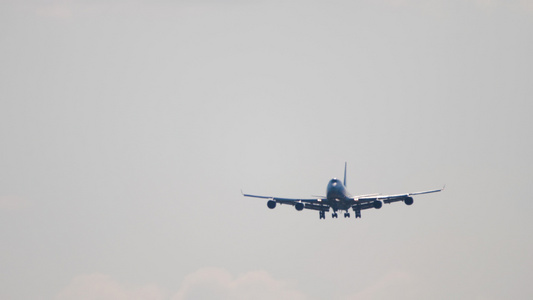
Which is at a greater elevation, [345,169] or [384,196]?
[345,169]

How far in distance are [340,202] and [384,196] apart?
256 inches

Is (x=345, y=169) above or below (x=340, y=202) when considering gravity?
above

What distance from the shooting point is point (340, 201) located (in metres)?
158

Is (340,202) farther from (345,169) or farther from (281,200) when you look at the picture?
(345,169)

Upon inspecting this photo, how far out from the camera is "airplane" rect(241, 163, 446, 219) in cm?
15612

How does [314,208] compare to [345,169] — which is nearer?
[314,208]

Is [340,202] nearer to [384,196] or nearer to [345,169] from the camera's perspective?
[384,196]

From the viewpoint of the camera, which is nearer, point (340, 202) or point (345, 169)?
point (340, 202)

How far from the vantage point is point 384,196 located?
161 m

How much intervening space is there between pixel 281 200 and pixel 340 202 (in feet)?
26.2

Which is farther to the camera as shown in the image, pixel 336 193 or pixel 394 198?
pixel 394 198

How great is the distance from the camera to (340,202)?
520 feet

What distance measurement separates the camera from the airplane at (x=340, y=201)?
156 meters

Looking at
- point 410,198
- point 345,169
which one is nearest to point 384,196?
point 410,198
